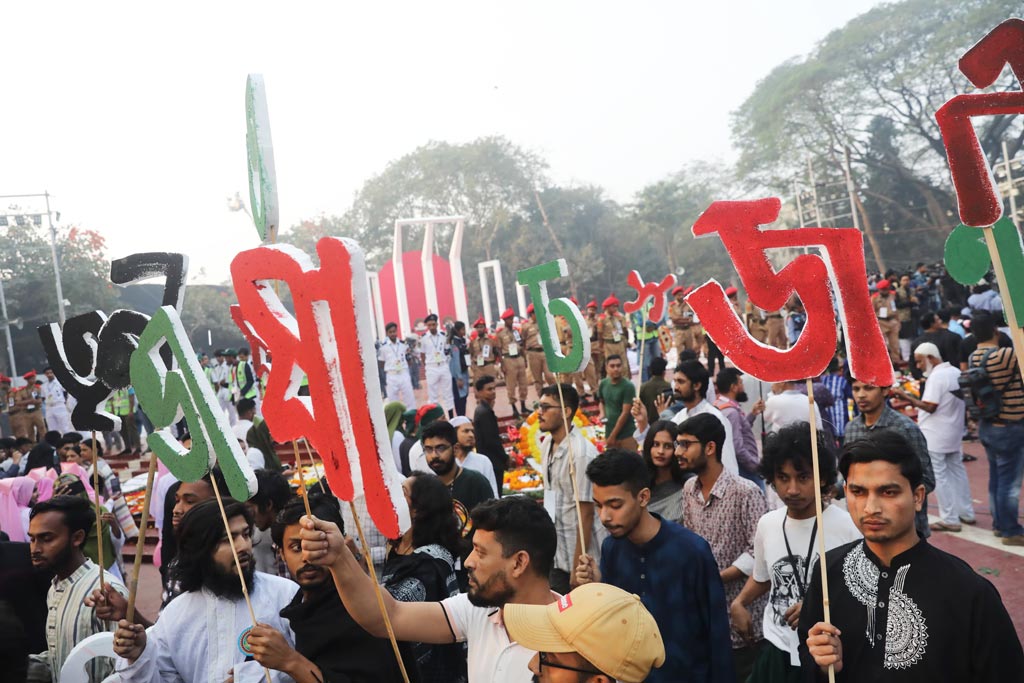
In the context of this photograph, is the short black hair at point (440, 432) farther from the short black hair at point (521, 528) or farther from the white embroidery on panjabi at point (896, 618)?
the white embroidery on panjabi at point (896, 618)

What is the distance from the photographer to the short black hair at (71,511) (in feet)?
11.9

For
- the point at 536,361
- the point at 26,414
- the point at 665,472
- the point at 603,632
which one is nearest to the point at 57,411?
the point at 26,414

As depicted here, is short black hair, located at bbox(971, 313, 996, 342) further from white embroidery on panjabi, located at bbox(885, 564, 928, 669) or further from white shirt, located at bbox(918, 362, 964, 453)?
white embroidery on panjabi, located at bbox(885, 564, 928, 669)

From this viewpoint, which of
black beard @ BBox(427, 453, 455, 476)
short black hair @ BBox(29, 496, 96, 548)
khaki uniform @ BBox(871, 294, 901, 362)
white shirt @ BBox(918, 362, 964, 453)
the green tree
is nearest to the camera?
short black hair @ BBox(29, 496, 96, 548)

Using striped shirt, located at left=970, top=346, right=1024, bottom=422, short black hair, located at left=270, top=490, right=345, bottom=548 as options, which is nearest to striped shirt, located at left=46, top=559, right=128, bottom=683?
short black hair, located at left=270, top=490, right=345, bottom=548

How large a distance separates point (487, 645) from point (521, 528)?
38cm

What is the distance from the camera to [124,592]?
11.6 ft

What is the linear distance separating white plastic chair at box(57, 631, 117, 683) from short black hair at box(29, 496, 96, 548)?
0.60m

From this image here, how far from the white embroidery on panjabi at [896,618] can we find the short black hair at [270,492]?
3053 mm

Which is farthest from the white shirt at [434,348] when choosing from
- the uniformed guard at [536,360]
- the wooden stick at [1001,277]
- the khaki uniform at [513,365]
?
the wooden stick at [1001,277]

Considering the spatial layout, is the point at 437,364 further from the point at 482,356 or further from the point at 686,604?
the point at 686,604

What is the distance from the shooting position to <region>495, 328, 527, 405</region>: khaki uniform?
14781 mm

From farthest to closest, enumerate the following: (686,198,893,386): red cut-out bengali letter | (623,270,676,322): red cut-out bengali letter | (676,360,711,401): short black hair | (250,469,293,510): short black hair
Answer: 1. (623,270,676,322): red cut-out bengali letter
2. (676,360,711,401): short black hair
3. (250,469,293,510): short black hair
4. (686,198,893,386): red cut-out bengali letter

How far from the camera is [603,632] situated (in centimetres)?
195
